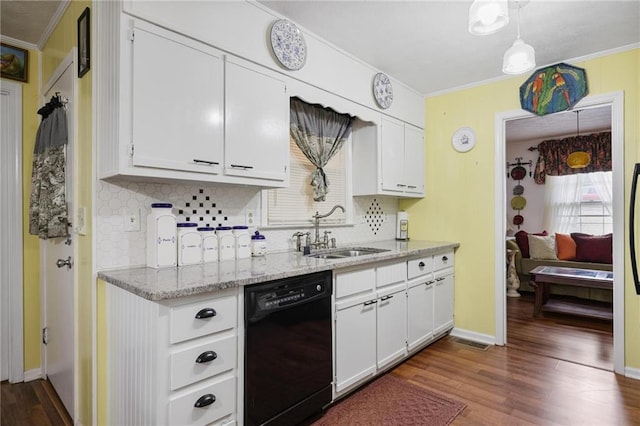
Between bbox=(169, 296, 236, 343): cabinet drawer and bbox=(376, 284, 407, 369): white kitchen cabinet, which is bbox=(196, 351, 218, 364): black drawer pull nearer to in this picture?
bbox=(169, 296, 236, 343): cabinet drawer

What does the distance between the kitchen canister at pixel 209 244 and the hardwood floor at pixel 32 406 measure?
127cm


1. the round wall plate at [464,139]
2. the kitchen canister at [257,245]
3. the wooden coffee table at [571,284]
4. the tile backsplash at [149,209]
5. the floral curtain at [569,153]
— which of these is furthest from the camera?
the floral curtain at [569,153]

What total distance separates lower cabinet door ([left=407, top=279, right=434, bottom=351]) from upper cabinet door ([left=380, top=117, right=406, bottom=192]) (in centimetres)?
93

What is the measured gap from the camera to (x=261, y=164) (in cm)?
214

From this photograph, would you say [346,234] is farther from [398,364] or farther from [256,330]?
[256,330]

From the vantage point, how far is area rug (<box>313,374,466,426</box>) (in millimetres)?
2074

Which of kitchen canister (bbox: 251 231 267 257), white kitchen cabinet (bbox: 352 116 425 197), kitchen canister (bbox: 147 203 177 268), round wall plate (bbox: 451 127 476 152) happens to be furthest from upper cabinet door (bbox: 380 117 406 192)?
kitchen canister (bbox: 147 203 177 268)

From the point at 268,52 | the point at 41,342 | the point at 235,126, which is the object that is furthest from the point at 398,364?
the point at 41,342

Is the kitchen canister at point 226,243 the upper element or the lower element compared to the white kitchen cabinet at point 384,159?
lower

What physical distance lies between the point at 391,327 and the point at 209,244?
4.82 feet

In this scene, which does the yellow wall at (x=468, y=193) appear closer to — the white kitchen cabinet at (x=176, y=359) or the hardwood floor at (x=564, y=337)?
the hardwood floor at (x=564, y=337)

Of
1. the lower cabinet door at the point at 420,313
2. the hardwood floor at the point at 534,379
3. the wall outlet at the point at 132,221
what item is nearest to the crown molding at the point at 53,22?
the wall outlet at the point at 132,221

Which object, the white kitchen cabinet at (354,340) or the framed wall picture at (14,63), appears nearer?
the white kitchen cabinet at (354,340)

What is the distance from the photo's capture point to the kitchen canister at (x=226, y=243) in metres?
2.14
